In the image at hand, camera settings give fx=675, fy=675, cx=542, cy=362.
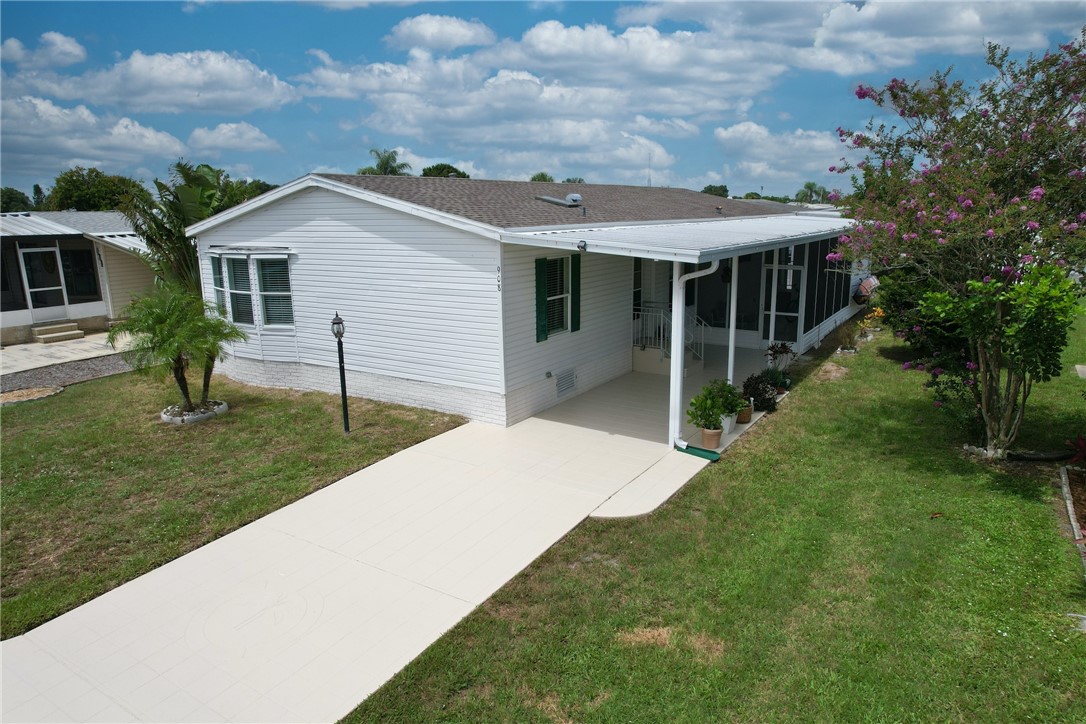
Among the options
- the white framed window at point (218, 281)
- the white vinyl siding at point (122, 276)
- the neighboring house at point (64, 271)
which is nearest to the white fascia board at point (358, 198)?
the white framed window at point (218, 281)

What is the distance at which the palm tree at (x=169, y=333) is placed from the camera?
977cm

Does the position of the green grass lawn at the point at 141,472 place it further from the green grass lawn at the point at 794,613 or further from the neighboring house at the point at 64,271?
the neighboring house at the point at 64,271

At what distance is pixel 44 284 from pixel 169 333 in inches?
451

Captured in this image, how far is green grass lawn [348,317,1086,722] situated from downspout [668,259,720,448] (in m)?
1.14

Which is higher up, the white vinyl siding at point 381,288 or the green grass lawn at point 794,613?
the white vinyl siding at point 381,288

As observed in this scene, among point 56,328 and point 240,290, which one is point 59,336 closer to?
point 56,328

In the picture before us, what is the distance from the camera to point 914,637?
4820mm

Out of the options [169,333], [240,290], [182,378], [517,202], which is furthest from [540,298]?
[240,290]

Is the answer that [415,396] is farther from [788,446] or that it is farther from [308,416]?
[788,446]

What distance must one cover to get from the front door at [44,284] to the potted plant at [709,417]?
17.9m

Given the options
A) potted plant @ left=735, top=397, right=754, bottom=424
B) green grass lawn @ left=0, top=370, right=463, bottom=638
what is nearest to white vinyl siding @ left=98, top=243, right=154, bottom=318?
green grass lawn @ left=0, top=370, right=463, bottom=638

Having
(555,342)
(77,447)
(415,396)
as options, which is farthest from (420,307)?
(77,447)

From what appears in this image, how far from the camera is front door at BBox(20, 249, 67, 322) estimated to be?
1764 centimetres

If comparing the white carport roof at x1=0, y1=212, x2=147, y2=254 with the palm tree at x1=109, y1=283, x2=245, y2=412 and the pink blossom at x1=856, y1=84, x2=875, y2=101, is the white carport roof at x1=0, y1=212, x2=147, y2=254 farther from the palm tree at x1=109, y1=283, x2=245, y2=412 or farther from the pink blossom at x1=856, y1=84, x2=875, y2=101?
the pink blossom at x1=856, y1=84, x2=875, y2=101
